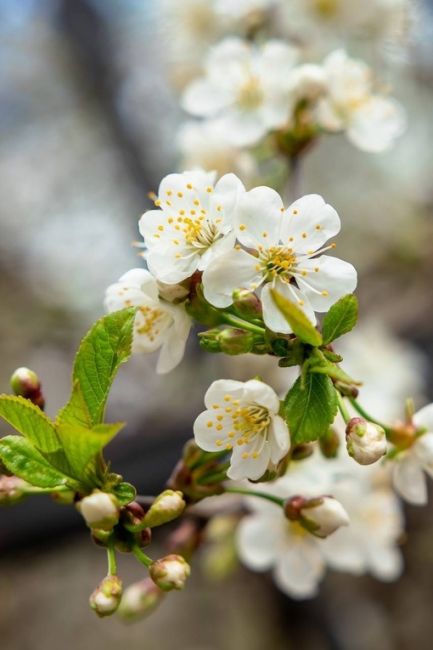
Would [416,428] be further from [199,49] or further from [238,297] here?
[199,49]

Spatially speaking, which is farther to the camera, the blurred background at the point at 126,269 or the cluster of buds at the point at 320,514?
the blurred background at the point at 126,269

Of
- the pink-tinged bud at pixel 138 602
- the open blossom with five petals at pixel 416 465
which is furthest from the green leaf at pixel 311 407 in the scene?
the pink-tinged bud at pixel 138 602

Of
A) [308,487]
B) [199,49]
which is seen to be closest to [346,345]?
[199,49]

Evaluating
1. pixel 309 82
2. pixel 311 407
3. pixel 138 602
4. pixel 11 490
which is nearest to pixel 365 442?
pixel 311 407

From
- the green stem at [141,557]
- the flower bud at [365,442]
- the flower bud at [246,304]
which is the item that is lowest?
the green stem at [141,557]

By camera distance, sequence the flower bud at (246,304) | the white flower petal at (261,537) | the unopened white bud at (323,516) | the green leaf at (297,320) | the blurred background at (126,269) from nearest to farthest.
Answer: the green leaf at (297,320) < the flower bud at (246,304) < the unopened white bud at (323,516) < the white flower petal at (261,537) < the blurred background at (126,269)

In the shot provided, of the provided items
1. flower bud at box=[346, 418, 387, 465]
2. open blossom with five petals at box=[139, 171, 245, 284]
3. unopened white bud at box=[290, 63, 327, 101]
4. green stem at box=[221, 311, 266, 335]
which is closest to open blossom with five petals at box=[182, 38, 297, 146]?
unopened white bud at box=[290, 63, 327, 101]

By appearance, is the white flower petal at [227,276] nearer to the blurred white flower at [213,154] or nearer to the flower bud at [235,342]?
the flower bud at [235,342]
